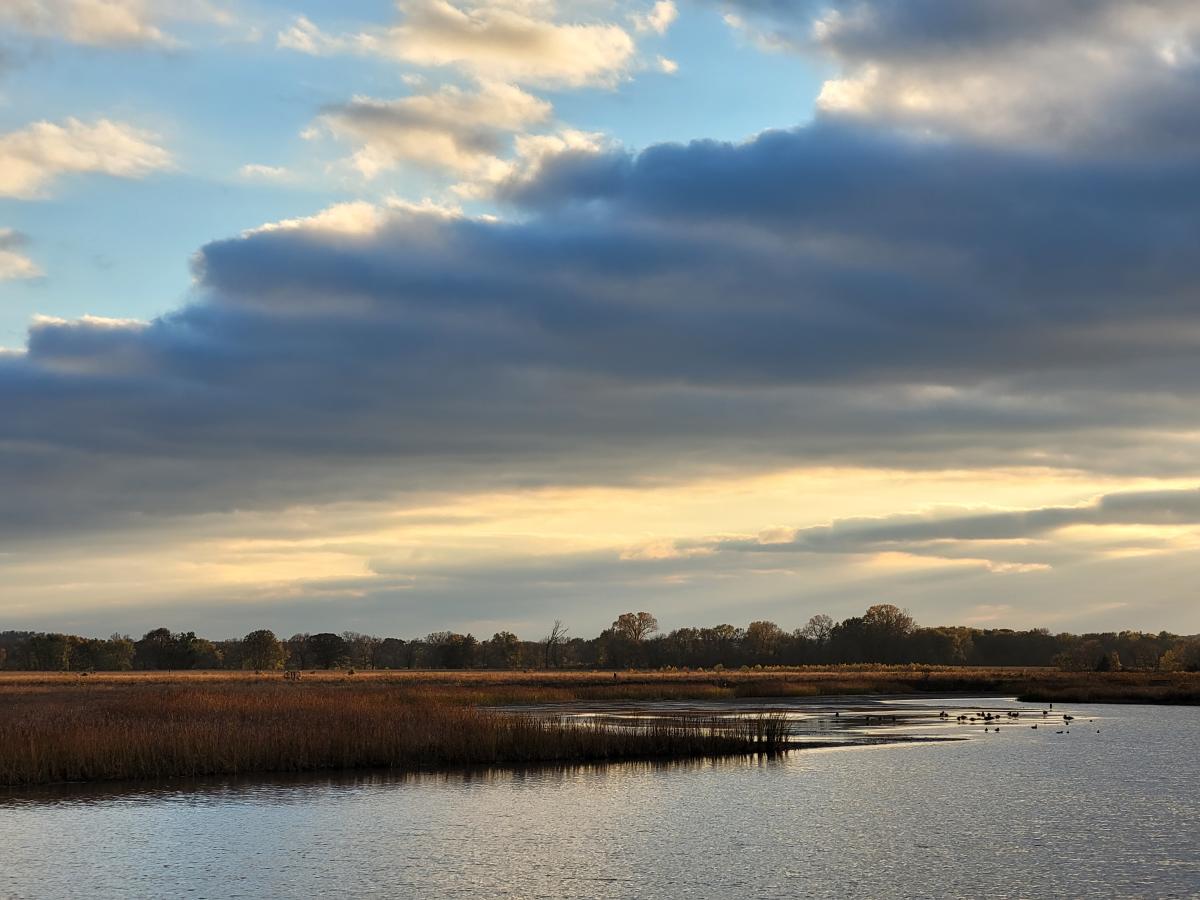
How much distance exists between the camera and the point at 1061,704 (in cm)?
8312

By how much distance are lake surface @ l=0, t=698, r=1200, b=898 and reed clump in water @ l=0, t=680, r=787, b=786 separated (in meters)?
1.74

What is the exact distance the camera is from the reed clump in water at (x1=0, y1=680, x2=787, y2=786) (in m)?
34.5

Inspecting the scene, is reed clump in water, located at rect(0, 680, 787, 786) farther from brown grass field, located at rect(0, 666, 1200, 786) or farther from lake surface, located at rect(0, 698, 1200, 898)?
lake surface, located at rect(0, 698, 1200, 898)

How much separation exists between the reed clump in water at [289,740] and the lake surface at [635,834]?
1738 mm

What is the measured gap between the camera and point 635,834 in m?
26.5

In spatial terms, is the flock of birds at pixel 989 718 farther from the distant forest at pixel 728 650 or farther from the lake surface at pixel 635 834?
the distant forest at pixel 728 650

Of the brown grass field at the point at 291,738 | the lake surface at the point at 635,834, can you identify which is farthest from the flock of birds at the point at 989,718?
the lake surface at the point at 635,834

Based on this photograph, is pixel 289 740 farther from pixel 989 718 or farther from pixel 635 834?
pixel 989 718

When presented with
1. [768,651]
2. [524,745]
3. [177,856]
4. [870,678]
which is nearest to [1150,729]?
[524,745]

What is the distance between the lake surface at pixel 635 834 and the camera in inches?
849

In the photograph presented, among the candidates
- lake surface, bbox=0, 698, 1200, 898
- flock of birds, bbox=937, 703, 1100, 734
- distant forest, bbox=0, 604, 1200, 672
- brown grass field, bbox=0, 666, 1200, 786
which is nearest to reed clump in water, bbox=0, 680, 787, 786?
brown grass field, bbox=0, 666, 1200, 786

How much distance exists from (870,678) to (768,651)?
246 ft

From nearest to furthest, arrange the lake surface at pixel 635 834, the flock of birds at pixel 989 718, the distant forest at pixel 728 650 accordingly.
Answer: the lake surface at pixel 635 834 < the flock of birds at pixel 989 718 < the distant forest at pixel 728 650

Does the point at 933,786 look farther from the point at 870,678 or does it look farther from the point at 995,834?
the point at 870,678
